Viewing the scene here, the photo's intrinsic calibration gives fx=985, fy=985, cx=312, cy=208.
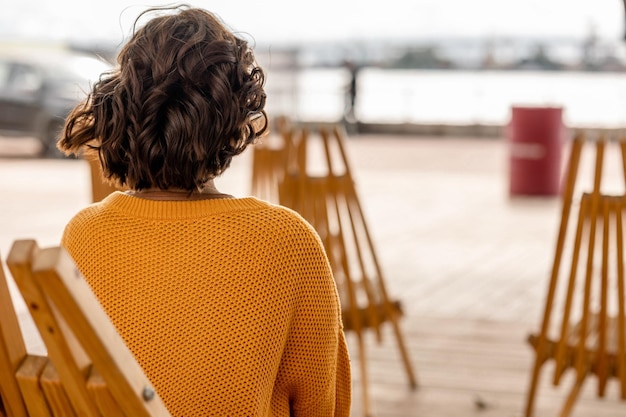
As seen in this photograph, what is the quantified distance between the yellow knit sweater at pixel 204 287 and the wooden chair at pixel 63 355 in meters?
0.30

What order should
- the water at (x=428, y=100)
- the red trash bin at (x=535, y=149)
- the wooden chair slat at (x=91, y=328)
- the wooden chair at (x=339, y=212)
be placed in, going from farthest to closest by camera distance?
the water at (x=428, y=100) → the red trash bin at (x=535, y=149) → the wooden chair at (x=339, y=212) → the wooden chair slat at (x=91, y=328)

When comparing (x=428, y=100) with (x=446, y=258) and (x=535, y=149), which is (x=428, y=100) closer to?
(x=535, y=149)

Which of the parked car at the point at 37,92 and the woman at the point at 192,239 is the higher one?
the woman at the point at 192,239

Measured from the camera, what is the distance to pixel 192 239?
1.26 meters

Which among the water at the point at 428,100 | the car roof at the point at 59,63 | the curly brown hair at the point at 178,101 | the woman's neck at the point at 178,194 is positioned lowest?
the water at the point at 428,100

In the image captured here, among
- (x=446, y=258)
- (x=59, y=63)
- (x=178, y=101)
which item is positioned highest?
(x=178, y=101)

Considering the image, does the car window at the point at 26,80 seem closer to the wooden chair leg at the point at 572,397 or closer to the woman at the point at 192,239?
the wooden chair leg at the point at 572,397

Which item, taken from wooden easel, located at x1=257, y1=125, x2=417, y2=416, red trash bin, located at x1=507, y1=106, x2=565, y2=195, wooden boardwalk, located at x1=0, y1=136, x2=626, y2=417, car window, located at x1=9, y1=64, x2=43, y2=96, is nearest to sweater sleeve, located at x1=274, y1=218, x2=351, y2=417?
wooden easel, located at x1=257, y1=125, x2=417, y2=416

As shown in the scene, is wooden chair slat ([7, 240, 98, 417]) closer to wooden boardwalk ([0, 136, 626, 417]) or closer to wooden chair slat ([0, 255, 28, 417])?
wooden chair slat ([0, 255, 28, 417])

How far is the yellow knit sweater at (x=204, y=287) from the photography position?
1.26 m

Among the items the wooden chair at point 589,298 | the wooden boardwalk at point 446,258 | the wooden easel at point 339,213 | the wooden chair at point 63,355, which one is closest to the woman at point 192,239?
the wooden chair at point 63,355

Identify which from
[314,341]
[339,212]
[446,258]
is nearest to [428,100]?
[446,258]

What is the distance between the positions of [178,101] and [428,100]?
15410 millimetres

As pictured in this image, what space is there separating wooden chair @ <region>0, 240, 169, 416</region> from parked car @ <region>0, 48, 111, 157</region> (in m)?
10.6
